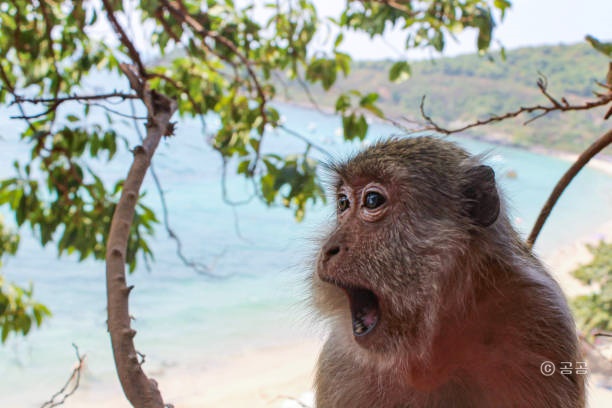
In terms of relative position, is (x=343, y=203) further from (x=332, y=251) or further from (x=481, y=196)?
(x=481, y=196)

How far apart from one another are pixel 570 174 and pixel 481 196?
0.44 m

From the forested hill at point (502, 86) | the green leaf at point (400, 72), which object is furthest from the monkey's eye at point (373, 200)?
the forested hill at point (502, 86)

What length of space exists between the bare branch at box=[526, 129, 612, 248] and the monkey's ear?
366mm

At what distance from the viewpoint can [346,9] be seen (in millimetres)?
4672

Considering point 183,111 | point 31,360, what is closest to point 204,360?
point 31,360

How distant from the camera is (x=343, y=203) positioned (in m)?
2.44

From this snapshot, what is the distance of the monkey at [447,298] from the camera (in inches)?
81.9

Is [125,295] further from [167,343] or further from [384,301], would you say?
[167,343]

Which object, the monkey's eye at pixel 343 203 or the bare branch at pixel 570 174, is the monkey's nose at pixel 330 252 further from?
the bare branch at pixel 570 174

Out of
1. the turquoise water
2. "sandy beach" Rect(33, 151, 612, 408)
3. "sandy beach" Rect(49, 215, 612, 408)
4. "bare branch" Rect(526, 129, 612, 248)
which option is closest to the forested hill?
the turquoise water

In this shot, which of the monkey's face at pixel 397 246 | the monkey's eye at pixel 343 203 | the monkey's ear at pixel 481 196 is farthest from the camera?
the monkey's eye at pixel 343 203

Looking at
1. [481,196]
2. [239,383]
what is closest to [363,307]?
[481,196]

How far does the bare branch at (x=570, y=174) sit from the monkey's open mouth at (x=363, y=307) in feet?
2.40

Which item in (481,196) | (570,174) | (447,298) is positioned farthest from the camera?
(570,174)
